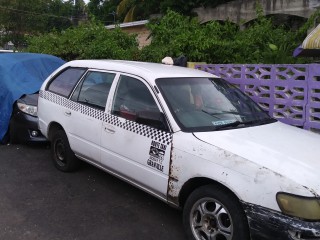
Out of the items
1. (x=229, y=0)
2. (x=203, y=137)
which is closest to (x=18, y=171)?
(x=203, y=137)

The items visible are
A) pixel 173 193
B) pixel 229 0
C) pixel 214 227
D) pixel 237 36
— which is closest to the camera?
pixel 214 227

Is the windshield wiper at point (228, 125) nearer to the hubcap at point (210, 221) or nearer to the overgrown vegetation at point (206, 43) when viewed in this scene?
the hubcap at point (210, 221)

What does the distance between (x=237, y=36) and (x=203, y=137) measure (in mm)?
5646

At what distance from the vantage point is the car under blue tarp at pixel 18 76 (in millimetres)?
6795

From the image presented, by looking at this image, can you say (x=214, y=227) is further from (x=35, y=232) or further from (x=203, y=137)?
(x=35, y=232)

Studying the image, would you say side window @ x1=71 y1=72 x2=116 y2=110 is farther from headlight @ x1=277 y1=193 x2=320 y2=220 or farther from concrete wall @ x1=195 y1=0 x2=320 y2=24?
concrete wall @ x1=195 y1=0 x2=320 y2=24

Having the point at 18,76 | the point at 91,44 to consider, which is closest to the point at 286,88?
the point at 18,76

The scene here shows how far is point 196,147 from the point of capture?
3.36 metres

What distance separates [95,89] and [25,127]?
7.67 feet

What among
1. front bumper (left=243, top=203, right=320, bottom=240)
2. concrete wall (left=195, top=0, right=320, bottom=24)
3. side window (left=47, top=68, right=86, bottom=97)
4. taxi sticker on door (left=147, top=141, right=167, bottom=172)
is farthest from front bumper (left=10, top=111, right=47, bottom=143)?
concrete wall (left=195, top=0, right=320, bottom=24)

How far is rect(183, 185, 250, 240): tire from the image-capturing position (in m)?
3.01

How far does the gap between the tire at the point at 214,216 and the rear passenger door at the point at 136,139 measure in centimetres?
41

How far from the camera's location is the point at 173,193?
11.7 ft

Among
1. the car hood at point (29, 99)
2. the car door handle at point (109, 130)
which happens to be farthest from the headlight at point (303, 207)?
the car hood at point (29, 99)
